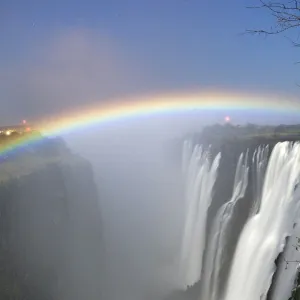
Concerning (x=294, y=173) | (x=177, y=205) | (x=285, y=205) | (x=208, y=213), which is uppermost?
(x=294, y=173)

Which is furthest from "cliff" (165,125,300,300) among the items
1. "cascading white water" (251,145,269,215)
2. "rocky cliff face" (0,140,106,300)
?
"rocky cliff face" (0,140,106,300)

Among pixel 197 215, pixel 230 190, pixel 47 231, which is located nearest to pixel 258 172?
pixel 230 190

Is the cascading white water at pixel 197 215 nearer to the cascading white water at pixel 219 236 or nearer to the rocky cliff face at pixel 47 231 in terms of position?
the cascading white water at pixel 219 236

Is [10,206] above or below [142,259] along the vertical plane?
above

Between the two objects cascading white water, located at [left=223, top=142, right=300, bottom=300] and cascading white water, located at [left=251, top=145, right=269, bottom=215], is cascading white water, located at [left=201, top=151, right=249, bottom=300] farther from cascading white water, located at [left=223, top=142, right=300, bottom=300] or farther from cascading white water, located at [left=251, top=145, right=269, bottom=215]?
cascading white water, located at [left=223, top=142, right=300, bottom=300]

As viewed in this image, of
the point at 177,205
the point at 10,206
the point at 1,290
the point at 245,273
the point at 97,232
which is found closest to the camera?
the point at 245,273

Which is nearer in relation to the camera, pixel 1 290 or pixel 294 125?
pixel 1 290

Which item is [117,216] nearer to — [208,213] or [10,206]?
[208,213]

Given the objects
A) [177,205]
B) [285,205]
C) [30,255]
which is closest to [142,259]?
[177,205]
